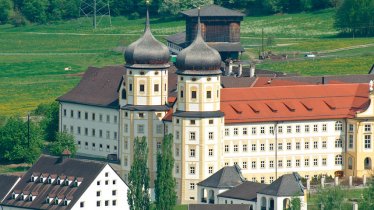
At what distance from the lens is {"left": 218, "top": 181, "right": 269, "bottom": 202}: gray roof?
497 feet

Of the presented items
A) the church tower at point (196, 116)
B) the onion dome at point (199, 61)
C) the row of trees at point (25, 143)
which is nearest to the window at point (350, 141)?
the church tower at point (196, 116)

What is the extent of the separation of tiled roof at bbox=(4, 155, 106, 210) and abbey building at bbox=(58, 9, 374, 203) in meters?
9.22

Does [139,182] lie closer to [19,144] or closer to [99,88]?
[19,144]

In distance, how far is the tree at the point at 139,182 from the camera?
152 m

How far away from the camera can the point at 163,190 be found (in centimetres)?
15338

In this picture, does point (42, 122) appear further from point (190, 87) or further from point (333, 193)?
Answer: point (333, 193)

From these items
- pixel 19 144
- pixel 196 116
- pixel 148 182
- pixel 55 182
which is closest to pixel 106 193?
pixel 148 182

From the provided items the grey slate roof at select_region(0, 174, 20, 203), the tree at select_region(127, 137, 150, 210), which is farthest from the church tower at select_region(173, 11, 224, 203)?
the grey slate roof at select_region(0, 174, 20, 203)

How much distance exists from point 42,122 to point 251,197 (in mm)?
38849

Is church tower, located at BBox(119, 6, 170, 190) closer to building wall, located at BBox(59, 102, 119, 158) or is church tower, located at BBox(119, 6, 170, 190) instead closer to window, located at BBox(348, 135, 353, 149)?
building wall, located at BBox(59, 102, 119, 158)

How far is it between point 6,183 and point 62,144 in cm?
1861

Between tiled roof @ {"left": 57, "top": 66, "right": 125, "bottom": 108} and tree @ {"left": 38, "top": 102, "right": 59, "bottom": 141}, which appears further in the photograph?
tree @ {"left": 38, "top": 102, "right": 59, "bottom": 141}

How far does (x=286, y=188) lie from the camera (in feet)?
492

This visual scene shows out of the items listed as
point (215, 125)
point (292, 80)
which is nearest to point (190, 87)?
point (215, 125)
